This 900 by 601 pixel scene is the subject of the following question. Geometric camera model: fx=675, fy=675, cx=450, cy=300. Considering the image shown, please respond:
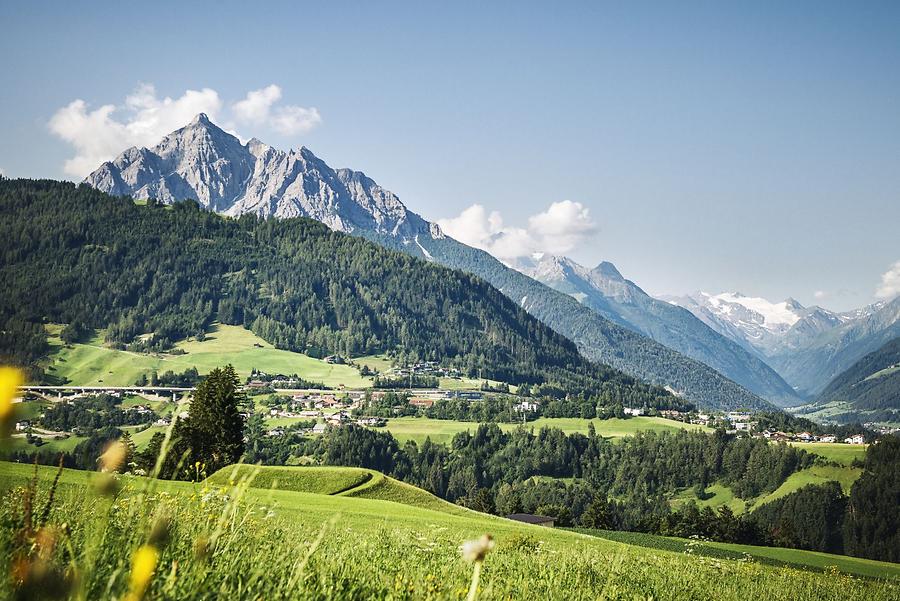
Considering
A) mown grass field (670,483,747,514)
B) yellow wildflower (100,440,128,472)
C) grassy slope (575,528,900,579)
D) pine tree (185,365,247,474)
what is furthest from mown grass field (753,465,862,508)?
yellow wildflower (100,440,128,472)

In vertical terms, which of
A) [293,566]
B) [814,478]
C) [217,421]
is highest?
[293,566]

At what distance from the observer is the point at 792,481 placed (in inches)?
7259

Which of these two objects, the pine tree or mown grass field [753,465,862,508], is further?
mown grass field [753,465,862,508]

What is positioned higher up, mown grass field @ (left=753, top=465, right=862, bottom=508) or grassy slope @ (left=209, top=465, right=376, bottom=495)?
grassy slope @ (left=209, top=465, right=376, bottom=495)

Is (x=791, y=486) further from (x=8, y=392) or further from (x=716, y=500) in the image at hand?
(x=8, y=392)

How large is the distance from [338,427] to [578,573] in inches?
7102

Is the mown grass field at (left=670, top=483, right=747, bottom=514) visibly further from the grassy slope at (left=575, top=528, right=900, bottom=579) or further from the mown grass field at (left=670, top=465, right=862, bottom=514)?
the grassy slope at (left=575, top=528, right=900, bottom=579)

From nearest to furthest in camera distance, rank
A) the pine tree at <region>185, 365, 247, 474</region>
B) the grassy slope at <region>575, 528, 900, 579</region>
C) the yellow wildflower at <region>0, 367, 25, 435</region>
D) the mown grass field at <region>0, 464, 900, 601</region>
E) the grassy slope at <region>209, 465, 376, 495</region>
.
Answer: the yellow wildflower at <region>0, 367, 25, 435</region>, the mown grass field at <region>0, 464, 900, 601</region>, the grassy slope at <region>575, 528, 900, 579</region>, the grassy slope at <region>209, 465, 376, 495</region>, the pine tree at <region>185, 365, 247, 474</region>

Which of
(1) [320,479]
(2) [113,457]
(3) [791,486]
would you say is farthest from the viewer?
(3) [791,486]

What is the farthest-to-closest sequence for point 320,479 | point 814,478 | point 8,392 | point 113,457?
1. point 814,478
2. point 320,479
3. point 113,457
4. point 8,392

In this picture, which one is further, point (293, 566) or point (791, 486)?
point (791, 486)

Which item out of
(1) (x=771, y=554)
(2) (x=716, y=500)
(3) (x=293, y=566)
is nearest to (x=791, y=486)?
(2) (x=716, y=500)

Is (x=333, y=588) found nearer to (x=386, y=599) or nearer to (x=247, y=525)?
(x=386, y=599)

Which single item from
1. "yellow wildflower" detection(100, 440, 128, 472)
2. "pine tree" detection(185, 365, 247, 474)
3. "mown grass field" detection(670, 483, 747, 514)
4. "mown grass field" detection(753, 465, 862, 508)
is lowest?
"mown grass field" detection(670, 483, 747, 514)
